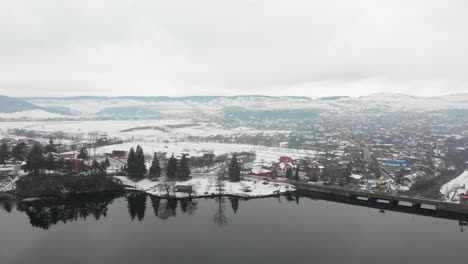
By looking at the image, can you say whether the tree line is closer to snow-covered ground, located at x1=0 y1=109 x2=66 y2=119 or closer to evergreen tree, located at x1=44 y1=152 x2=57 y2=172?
evergreen tree, located at x1=44 y1=152 x2=57 y2=172

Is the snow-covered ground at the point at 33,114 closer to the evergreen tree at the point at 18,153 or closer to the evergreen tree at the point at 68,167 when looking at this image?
the evergreen tree at the point at 18,153

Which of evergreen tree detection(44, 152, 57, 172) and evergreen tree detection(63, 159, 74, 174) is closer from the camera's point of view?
evergreen tree detection(44, 152, 57, 172)

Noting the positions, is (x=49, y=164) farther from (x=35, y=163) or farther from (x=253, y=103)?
(x=253, y=103)

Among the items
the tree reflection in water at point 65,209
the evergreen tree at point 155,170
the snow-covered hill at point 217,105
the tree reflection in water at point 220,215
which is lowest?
the tree reflection in water at point 65,209

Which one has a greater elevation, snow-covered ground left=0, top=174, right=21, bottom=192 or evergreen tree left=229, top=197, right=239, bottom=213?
snow-covered ground left=0, top=174, right=21, bottom=192

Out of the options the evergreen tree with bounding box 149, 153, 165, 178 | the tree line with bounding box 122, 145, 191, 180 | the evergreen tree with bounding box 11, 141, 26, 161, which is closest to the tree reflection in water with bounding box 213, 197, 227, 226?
the tree line with bounding box 122, 145, 191, 180

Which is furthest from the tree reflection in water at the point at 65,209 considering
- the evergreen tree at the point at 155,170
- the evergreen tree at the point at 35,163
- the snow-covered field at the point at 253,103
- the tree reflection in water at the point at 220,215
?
the snow-covered field at the point at 253,103
